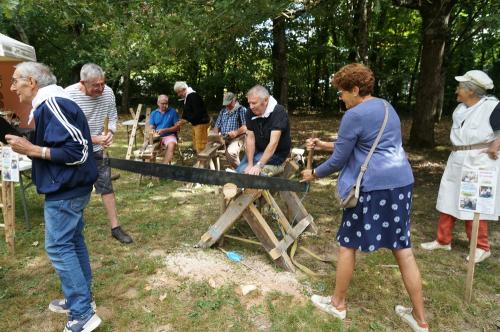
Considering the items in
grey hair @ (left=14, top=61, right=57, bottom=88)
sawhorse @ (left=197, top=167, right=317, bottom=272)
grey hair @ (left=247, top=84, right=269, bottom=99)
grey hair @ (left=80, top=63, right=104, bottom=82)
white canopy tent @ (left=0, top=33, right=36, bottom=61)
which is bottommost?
sawhorse @ (left=197, top=167, right=317, bottom=272)

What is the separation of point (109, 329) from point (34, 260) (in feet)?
4.99

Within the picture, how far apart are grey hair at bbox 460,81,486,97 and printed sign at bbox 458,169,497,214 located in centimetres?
87

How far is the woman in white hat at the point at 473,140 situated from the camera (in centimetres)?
338

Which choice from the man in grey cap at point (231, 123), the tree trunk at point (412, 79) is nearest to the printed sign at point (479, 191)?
the man in grey cap at point (231, 123)

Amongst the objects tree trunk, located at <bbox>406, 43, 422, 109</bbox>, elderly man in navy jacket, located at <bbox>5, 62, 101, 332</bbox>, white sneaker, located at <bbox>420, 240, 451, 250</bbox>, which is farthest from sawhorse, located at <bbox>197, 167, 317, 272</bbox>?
tree trunk, located at <bbox>406, 43, 422, 109</bbox>

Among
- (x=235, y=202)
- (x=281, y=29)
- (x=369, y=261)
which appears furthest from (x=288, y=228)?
(x=281, y=29)

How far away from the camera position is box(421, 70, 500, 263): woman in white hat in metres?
3.38

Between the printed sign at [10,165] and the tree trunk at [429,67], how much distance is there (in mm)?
6803

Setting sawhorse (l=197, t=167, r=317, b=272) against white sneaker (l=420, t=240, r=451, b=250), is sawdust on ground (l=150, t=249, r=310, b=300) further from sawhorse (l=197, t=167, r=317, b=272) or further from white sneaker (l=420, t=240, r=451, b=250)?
white sneaker (l=420, t=240, r=451, b=250)

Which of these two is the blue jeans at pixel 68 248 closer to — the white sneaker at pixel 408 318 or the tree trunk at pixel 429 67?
the white sneaker at pixel 408 318

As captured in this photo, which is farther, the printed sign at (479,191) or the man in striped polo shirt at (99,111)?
the man in striped polo shirt at (99,111)

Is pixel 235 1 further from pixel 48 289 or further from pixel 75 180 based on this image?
pixel 48 289

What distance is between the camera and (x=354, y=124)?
2.37 meters

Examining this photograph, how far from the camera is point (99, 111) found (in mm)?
3906
